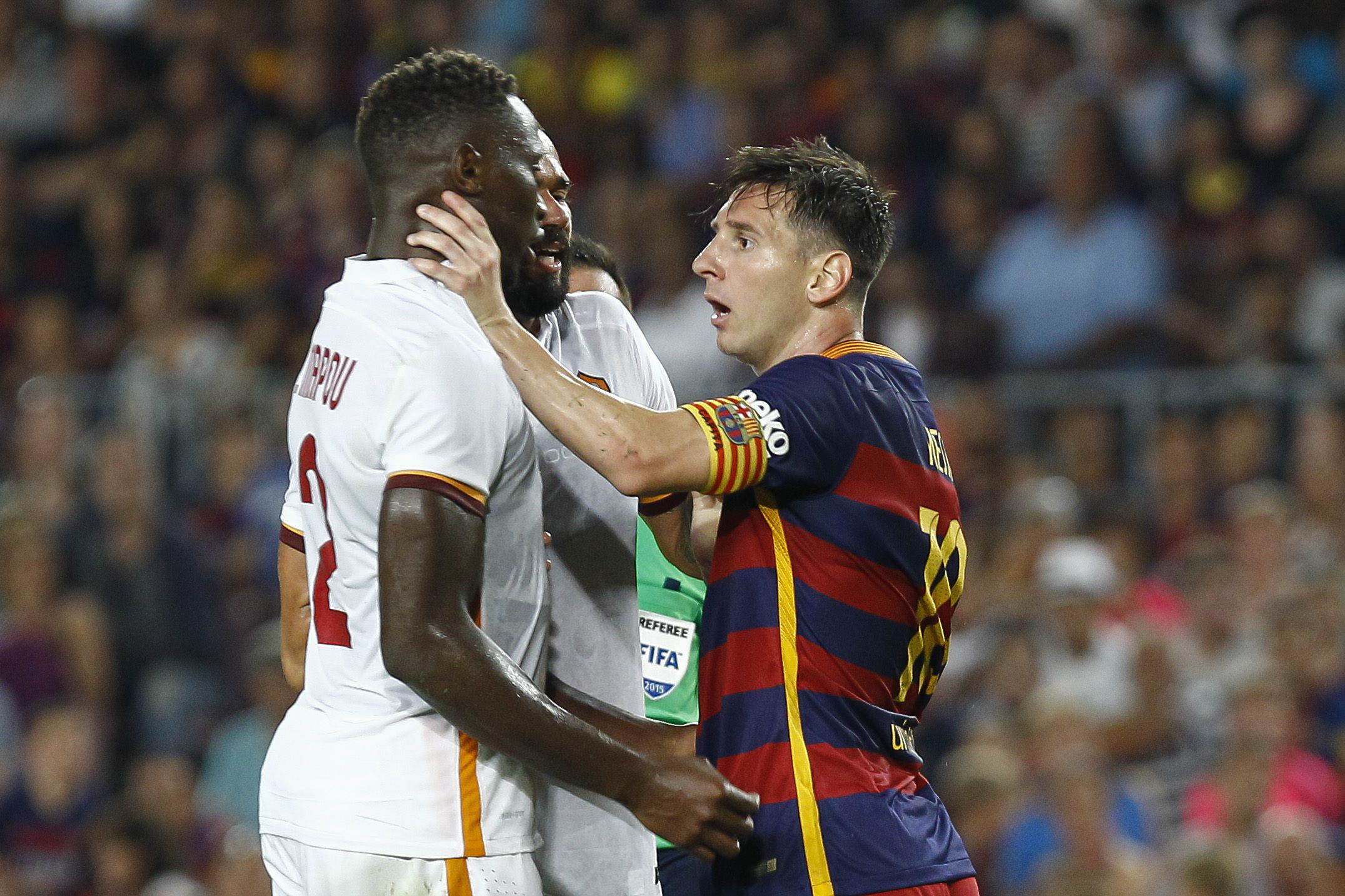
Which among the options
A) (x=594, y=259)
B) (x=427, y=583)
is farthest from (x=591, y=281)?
(x=427, y=583)

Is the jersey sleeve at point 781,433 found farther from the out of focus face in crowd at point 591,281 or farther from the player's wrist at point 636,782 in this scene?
the out of focus face in crowd at point 591,281

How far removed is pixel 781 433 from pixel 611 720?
0.64 metres

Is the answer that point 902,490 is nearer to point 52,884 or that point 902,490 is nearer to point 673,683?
point 673,683

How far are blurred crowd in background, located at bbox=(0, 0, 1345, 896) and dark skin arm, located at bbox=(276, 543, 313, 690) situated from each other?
347cm

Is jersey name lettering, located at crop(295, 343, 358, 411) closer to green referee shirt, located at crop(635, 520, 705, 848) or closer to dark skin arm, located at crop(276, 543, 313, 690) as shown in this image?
dark skin arm, located at crop(276, 543, 313, 690)

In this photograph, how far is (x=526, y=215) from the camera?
10.9ft

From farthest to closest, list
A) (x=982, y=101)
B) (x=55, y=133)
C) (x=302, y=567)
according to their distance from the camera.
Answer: (x=55, y=133), (x=982, y=101), (x=302, y=567)

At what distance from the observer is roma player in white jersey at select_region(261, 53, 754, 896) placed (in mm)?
2953

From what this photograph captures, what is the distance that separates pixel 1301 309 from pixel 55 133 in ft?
27.1

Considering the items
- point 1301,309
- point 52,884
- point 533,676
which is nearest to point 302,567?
point 533,676

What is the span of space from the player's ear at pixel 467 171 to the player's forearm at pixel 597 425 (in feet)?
0.80

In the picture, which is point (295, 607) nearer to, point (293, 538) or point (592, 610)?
→ point (293, 538)

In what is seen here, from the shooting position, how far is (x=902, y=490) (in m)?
3.47

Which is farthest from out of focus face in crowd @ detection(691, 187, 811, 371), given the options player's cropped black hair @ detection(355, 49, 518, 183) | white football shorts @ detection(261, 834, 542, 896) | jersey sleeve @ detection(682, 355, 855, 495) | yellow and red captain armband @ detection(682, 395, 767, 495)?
white football shorts @ detection(261, 834, 542, 896)
